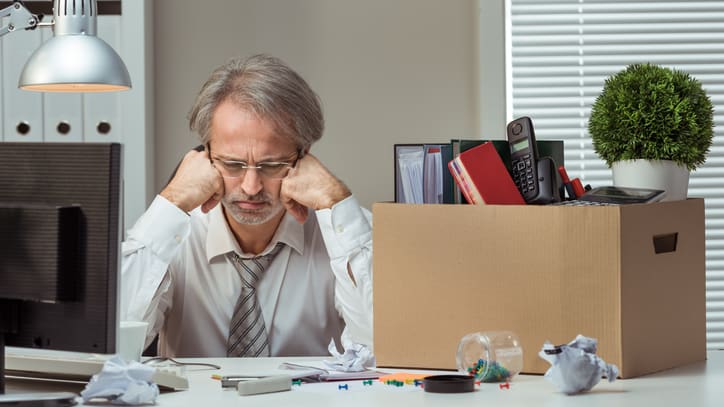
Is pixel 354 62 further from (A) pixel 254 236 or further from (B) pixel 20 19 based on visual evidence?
(B) pixel 20 19

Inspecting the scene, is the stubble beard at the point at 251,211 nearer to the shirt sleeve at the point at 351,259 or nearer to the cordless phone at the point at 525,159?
the shirt sleeve at the point at 351,259

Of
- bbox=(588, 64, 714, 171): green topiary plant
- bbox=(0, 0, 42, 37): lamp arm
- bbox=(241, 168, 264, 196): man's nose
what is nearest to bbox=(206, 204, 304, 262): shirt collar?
bbox=(241, 168, 264, 196): man's nose

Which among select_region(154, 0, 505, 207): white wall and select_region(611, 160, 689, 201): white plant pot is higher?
select_region(154, 0, 505, 207): white wall

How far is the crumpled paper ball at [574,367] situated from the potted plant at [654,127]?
1.37 ft

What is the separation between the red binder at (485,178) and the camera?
5.42 feet

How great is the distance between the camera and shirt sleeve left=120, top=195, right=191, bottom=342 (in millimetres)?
2195

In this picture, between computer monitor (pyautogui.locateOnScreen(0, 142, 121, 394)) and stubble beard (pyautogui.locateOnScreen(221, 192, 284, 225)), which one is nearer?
computer monitor (pyautogui.locateOnScreen(0, 142, 121, 394))

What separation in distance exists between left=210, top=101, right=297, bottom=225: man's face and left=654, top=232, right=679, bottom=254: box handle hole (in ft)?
3.33

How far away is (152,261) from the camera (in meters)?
2.25

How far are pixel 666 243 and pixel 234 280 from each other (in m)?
1.13

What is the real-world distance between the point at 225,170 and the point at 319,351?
20.0 inches

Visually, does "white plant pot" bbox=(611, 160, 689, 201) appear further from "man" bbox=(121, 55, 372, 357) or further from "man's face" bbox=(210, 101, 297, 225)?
"man's face" bbox=(210, 101, 297, 225)

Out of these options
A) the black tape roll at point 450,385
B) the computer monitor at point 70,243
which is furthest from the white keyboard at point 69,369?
the black tape roll at point 450,385

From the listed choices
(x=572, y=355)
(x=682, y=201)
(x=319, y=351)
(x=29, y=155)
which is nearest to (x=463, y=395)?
(x=572, y=355)
